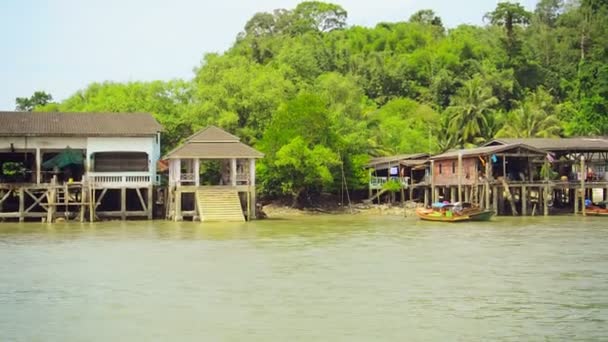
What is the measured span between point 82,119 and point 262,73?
1493 cm

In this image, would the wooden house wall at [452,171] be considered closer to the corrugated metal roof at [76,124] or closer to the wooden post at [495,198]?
the wooden post at [495,198]

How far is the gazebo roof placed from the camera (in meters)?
42.8

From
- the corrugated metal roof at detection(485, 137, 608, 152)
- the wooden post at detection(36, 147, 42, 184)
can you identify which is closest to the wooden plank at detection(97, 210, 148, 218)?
the wooden post at detection(36, 147, 42, 184)

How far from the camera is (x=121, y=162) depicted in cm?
4644

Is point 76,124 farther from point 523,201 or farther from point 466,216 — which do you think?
point 523,201

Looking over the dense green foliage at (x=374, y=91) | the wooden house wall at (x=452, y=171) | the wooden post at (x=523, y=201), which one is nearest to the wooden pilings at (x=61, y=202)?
the dense green foliage at (x=374, y=91)

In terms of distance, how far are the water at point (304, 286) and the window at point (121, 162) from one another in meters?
11.8

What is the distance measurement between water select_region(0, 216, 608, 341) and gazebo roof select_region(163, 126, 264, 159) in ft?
28.0

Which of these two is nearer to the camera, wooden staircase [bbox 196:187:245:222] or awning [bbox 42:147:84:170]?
wooden staircase [bbox 196:187:245:222]

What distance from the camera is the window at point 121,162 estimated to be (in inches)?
1813

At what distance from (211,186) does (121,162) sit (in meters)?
6.37

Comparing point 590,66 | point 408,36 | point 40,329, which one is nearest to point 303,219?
point 590,66

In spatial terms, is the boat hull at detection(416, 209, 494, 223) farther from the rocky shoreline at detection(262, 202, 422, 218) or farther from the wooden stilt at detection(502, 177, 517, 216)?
the rocky shoreline at detection(262, 202, 422, 218)

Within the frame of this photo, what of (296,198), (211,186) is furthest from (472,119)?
(211,186)
